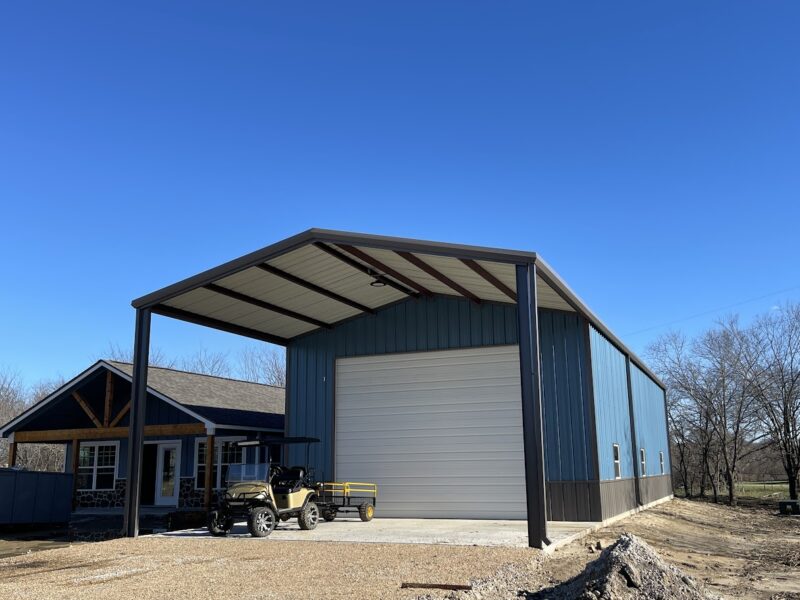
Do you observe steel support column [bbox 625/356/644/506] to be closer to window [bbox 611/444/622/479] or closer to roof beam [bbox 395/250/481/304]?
window [bbox 611/444/622/479]

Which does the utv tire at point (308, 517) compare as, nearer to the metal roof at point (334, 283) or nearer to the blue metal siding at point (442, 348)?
the blue metal siding at point (442, 348)

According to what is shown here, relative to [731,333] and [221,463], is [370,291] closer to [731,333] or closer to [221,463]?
[221,463]

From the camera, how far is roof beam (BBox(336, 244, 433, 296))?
13.4 metres

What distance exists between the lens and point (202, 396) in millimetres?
20453

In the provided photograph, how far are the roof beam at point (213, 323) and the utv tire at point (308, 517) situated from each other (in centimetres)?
474

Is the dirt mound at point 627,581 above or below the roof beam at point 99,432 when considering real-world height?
below

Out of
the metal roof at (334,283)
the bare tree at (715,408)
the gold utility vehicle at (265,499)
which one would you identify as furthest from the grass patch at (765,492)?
the gold utility vehicle at (265,499)

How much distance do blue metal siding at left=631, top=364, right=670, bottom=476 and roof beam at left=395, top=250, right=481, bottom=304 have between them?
735 cm

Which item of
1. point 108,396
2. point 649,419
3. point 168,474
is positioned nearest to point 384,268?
point 108,396

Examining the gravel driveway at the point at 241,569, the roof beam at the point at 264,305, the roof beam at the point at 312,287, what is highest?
the roof beam at the point at 312,287

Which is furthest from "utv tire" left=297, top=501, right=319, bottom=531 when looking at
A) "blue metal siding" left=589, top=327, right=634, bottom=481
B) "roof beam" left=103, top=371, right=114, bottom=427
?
"roof beam" left=103, top=371, right=114, bottom=427

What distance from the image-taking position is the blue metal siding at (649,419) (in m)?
21.3

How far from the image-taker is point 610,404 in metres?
17.1

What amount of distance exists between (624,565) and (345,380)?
11404 millimetres
